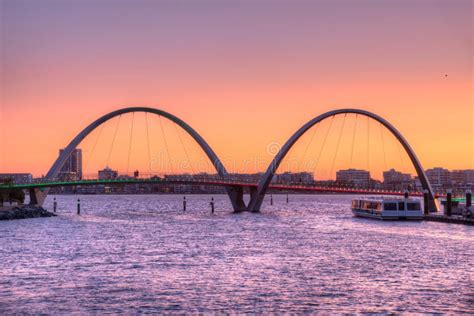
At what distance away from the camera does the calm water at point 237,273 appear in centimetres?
3109

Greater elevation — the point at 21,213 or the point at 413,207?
the point at 413,207

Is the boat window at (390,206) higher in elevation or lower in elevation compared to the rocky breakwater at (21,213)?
higher

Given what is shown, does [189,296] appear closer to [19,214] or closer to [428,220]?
[428,220]

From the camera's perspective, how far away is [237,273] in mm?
40594

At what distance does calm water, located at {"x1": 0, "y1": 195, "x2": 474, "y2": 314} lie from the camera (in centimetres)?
3109

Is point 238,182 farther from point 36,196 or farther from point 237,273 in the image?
point 237,273

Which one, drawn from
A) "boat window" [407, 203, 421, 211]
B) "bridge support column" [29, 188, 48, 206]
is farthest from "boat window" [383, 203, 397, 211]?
"bridge support column" [29, 188, 48, 206]

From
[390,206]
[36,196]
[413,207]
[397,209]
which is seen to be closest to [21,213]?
[36,196]

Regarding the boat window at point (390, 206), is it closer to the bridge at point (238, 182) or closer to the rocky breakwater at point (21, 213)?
the bridge at point (238, 182)

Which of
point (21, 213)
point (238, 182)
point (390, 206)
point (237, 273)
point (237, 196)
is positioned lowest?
Result: point (237, 273)

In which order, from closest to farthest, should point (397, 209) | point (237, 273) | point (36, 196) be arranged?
point (237, 273)
point (397, 209)
point (36, 196)

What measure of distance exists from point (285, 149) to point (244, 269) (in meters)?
68.2

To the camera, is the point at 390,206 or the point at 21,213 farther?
the point at 21,213

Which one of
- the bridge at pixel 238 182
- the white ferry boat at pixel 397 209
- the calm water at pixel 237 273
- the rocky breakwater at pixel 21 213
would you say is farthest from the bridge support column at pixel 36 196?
the white ferry boat at pixel 397 209
